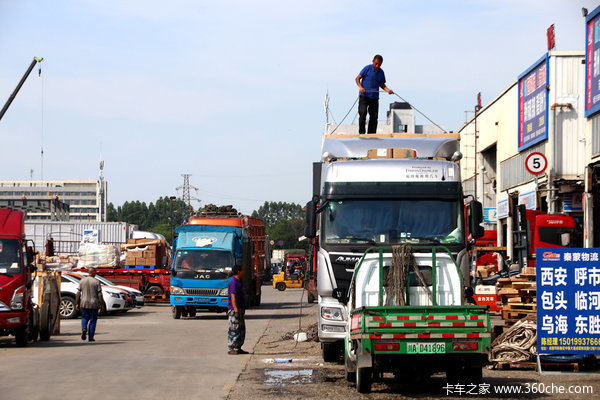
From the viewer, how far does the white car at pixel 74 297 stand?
95.2ft

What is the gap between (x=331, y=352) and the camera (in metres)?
15.2

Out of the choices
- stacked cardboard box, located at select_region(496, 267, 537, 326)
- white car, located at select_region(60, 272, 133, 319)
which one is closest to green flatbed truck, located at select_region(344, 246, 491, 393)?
stacked cardboard box, located at select_region(496, 267, 537, 326)

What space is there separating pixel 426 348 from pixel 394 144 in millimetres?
5872

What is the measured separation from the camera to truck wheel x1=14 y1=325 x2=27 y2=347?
18578mm

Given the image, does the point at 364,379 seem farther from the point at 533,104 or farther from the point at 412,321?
the point at 533,104

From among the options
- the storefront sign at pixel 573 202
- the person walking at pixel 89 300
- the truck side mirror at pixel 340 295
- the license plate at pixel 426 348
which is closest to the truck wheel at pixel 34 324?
the person walking at pixel 89 300

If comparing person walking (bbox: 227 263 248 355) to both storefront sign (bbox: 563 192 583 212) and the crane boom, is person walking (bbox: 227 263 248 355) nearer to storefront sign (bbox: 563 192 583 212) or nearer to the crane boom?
storefront sign (bbox: 563 192 583 212)

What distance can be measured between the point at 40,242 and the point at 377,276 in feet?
192

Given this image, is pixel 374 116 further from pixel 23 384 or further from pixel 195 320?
pixel 195 320

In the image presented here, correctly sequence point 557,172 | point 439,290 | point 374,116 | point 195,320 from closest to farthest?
1. point 439,290
2. point 374,116
3. point 195,320
4. point 557,172

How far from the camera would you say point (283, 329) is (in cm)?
2436

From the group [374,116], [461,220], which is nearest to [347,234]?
[461,220]

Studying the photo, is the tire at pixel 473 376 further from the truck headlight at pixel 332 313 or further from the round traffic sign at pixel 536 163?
the round traffic sign at pixel 536 163

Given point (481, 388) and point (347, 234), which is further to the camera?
point (347, 234)
